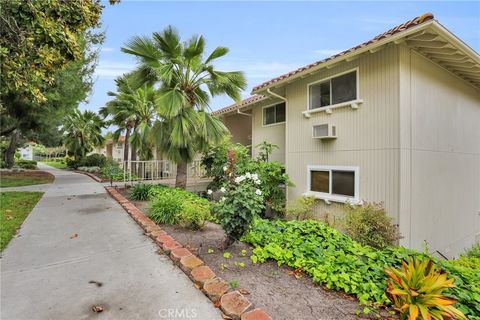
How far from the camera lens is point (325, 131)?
22.3 feet

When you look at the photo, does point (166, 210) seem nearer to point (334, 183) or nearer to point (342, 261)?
point (342, 261)

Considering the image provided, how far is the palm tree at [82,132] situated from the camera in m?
24.5

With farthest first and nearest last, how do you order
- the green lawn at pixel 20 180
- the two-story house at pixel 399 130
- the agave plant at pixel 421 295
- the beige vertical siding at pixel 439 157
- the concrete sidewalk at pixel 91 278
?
the green lawn at pixel 20 180
the beige vertical siding at pixel 439 157
the two-story house at pixel 399 130
the concrete sidewalk at pixel 91 278
the agave plant at pixel 421 295

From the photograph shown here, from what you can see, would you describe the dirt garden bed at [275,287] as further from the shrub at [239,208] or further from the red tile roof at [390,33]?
→ the red tile roof at [390,33]

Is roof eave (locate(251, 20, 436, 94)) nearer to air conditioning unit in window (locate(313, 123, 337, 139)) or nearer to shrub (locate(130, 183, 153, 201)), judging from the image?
air conditioning unit in window (locate(313, 123, 337, 139))

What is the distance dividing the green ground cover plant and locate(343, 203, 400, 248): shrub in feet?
3.82

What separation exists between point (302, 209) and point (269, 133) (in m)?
4.06

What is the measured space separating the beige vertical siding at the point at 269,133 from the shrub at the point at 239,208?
6.07 meters

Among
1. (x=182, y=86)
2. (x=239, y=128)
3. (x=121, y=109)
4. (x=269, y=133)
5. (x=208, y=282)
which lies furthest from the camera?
(x=239, y=128)

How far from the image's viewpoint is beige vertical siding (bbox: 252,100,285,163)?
9646 mm

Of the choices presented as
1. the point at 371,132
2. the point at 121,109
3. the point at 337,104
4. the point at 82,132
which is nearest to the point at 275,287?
the point at 371,132

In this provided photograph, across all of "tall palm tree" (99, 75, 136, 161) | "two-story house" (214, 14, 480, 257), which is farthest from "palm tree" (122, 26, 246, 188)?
"tall palm tree" (99, 75, 136, 161)

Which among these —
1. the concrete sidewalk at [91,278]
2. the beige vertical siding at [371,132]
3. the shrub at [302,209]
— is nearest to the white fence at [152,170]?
the shrub at [302,209]
